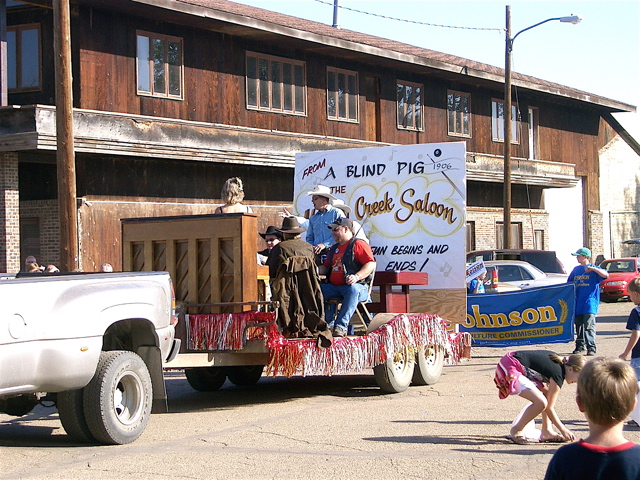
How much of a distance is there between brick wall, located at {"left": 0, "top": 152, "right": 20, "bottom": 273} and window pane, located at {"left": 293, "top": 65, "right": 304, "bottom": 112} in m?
9.59

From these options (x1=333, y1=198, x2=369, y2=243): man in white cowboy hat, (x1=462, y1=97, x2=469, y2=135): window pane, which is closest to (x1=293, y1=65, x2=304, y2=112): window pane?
(x1=462, y1=97, x2=469, y2=135): window pane

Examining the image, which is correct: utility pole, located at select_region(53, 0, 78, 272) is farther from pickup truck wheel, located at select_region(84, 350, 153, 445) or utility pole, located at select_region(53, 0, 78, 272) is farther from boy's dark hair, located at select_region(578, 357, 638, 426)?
boy's dark hair, located at select_region(578, 357, 638, 426)

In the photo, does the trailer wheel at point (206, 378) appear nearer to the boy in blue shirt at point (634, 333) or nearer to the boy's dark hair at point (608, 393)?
the boy in blue shirt at point (634, 333)

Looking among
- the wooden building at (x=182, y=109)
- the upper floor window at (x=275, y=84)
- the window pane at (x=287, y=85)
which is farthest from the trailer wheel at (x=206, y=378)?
the window pane at (x=287, y=85)

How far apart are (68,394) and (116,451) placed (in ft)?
2.08

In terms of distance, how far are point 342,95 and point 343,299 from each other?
19.1 m

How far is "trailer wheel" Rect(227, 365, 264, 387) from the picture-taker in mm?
12320

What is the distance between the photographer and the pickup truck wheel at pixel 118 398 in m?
7.82

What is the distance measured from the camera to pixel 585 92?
40844 millimetres

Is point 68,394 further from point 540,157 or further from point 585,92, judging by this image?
point 585,92

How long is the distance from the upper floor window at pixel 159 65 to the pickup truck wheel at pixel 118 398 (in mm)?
15830

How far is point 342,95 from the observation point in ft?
96.0

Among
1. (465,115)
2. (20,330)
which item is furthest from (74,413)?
(465,115)

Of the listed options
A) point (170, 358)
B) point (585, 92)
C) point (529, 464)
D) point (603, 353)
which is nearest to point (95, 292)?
point (170, 358)
